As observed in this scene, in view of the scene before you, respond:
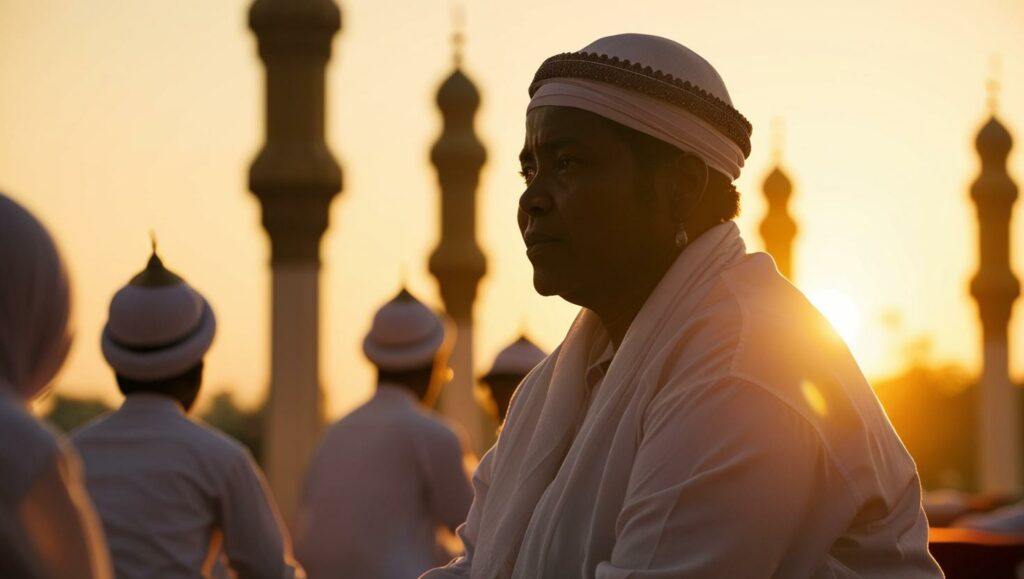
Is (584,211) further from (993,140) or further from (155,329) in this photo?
(993,140)

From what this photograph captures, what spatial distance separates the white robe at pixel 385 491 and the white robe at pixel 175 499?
2.35 m

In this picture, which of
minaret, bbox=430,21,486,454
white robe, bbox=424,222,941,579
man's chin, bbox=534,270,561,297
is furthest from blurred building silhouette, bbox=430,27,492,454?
white robe, bbox=424,222,941,579

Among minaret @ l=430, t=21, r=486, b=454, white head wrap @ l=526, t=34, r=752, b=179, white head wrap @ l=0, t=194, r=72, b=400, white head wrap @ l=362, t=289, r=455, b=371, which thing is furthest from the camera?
minaret @ l=430, t=21, r=486, b=454

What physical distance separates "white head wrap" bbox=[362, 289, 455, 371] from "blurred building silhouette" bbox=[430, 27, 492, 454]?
11977mm

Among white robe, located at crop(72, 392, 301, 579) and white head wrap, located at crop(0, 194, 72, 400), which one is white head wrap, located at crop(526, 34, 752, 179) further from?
white robe, located at crop(72, 392, 301, 579)

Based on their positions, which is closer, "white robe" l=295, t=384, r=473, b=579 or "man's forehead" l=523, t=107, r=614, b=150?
"man's forehead" l=523, t=107, r=614, b=150

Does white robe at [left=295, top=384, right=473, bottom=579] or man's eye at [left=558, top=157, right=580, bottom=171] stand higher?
man's eye at [left=558, top=157, right=580, bottom=171]

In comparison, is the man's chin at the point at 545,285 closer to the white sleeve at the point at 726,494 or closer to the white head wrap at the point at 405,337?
the white sleeve at the point at 726,494

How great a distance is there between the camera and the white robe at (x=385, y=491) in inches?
298

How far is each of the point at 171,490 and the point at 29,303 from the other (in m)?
2.76

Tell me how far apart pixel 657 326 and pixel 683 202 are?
265 mm

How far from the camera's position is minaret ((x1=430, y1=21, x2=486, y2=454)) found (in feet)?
67.5

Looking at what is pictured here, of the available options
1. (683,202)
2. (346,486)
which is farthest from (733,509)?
(346,486)

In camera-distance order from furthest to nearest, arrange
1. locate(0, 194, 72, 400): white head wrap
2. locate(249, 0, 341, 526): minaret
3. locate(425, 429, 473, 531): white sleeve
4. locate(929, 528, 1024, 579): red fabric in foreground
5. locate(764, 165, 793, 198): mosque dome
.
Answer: locate(764, 165, 793, 198): mosque dome < locate(249, 0, 341, 526): minaret < locate(425, 429, 473, 531): white sleeve < locate(929, 528, 1024, 579): red fabric in foreground < locate(0, 194, 72, 400): white head wrap
